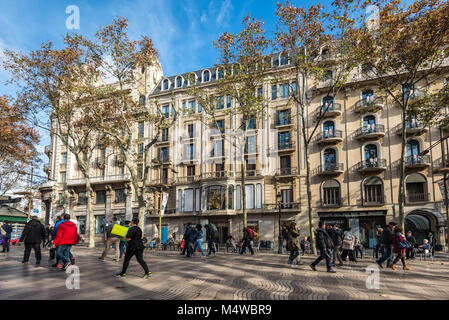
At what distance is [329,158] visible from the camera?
98.5 ft

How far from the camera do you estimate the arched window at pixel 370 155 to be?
28.0 m

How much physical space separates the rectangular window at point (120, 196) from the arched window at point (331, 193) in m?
22.0

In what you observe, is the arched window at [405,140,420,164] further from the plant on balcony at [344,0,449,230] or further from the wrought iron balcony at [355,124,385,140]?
the plant on balcony at [344,0,449,230]

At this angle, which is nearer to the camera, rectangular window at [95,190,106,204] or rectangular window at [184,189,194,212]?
rectangular window at [184,189,194,212]

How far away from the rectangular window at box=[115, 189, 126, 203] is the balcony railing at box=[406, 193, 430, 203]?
93.6ft

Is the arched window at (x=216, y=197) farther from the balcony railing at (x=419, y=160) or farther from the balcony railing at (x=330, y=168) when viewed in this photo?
the balcony railing at (x=419, y=160)

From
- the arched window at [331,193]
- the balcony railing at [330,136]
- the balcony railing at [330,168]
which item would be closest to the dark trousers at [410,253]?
the arched window at [331,193]

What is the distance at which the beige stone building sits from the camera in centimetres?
2692

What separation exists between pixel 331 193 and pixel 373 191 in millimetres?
3413

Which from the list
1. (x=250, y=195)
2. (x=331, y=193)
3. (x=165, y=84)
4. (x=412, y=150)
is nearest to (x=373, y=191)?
(x=331, y=193)

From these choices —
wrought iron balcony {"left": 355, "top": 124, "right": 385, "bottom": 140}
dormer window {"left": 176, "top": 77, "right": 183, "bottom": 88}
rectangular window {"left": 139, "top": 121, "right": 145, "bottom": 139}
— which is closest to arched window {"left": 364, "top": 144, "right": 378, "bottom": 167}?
wrought iron balcony {"left": 355, "top": 124, "right": 385, "bottom": 140}

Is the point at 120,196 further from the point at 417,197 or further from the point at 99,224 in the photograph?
the point at 417,197

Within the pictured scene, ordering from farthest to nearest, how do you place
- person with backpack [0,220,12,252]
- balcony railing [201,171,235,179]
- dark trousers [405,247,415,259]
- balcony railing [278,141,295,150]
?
balcony railing [201,171,235,179]
balcony railing [278,141,295,150]
person with backpack [0,220,12,252]
dark trousers [405,247,415,259]
